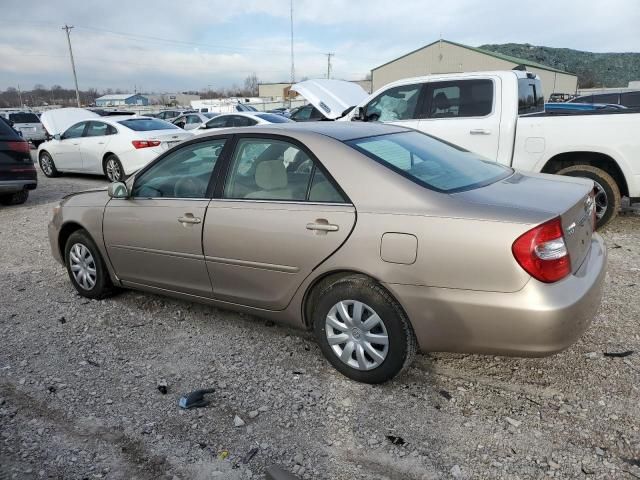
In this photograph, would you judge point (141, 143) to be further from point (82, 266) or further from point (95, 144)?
point (82, 266)

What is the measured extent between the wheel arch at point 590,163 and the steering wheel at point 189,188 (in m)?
A: 4.55

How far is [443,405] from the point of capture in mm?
2979

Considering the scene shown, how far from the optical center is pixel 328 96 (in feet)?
28.4

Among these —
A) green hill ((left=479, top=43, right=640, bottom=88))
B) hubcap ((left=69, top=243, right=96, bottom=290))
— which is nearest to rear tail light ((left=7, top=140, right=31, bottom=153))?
hubcap ((left=69, top=243, right=96, bottom=290))

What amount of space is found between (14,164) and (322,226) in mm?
8422

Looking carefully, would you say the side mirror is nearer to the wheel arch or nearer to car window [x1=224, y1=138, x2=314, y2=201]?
car window [x1=224, y1=138, x2=314, y2=201]

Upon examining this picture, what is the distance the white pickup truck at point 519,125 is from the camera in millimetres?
5969

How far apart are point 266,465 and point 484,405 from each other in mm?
1299

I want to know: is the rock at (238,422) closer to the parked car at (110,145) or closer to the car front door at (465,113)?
the car front door at (465,113)

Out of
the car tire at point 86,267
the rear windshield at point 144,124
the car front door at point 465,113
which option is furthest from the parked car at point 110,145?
the car tire at point 86,267

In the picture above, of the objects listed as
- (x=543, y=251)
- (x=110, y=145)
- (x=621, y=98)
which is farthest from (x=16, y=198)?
(x=621, y=98)

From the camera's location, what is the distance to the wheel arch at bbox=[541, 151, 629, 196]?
6184 millimetres

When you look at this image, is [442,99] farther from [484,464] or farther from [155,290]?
[484,464]

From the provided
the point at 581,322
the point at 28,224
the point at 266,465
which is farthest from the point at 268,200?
the point at 28,224
